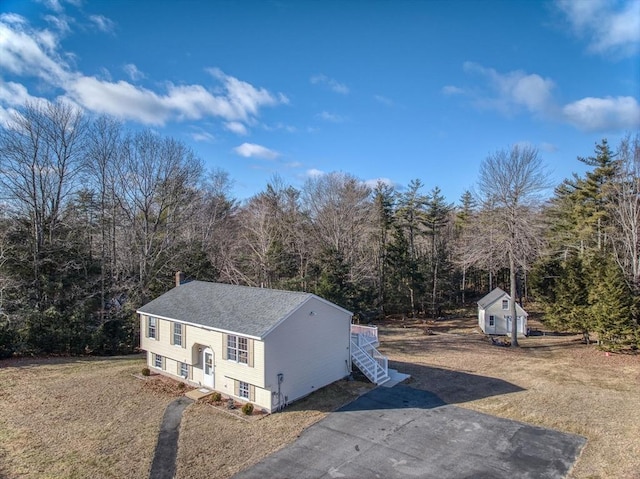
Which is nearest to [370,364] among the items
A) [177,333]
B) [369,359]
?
[369,359]

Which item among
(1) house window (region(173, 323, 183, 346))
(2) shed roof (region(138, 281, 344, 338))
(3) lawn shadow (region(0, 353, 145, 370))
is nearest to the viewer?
(2) shed roof (region(138, 281, 344, 338))

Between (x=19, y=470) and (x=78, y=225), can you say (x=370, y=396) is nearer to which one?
(x=19, y=470)

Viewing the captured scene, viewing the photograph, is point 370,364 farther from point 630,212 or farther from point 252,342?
point 630,212

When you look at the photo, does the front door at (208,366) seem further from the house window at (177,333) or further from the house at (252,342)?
the house window at (177,333)

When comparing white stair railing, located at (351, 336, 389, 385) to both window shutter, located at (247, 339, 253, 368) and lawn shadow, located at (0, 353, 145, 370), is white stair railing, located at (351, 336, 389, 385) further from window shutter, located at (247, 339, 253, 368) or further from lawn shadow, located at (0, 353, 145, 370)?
lawn shadow, located at (0, 353, 145, 370)

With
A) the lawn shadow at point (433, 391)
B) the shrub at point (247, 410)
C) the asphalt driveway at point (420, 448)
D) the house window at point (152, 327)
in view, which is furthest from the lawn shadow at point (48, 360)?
the asphalt driveway at point (420, 448)

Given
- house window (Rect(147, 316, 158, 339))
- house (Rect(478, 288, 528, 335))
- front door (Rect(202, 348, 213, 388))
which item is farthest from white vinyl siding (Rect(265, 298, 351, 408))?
house (Rect(478, 288, 528, 335))
